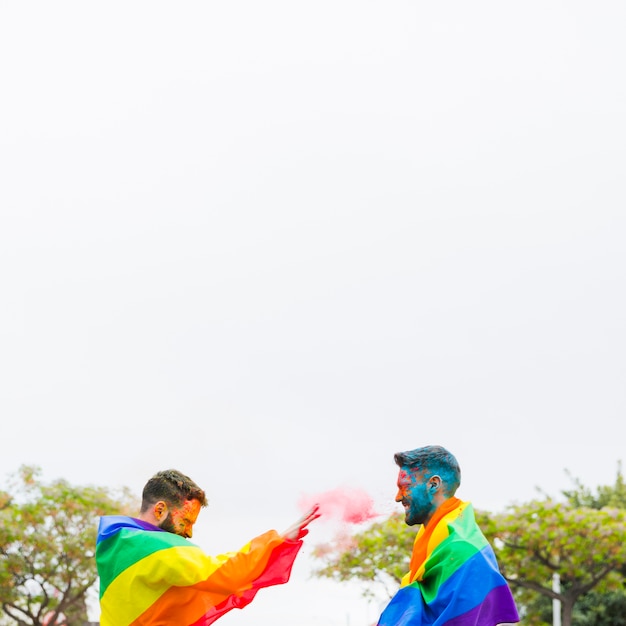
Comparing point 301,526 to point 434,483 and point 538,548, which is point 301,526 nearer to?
point 434,483

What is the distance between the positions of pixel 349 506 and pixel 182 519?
105 cm

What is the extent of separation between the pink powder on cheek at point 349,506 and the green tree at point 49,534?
1691cm

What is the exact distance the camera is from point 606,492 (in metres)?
33.8

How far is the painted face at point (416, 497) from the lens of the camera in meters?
6.77

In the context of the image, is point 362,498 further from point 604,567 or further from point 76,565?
point 604,567

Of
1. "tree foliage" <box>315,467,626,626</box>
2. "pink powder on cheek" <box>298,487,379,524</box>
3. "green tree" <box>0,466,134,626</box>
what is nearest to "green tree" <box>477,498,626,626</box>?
"tree foliage" <box>315,467,626,626</box>

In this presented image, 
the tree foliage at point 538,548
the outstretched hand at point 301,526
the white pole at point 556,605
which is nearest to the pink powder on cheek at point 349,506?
the outstretched hand at point 301,526

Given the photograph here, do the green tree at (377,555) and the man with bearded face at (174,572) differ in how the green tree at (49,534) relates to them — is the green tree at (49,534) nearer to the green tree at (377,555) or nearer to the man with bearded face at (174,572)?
the green tree at (377,555)

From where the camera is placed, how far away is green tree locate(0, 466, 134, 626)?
2348 centimetres

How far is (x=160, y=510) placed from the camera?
23.9ft

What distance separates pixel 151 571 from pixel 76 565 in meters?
17.8

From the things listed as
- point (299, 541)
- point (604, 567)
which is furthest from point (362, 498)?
point (604, 567)

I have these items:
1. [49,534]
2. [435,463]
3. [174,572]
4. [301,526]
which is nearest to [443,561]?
[435,463]

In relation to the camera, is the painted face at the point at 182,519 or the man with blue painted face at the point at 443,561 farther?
the painted face at the point at 182,519
